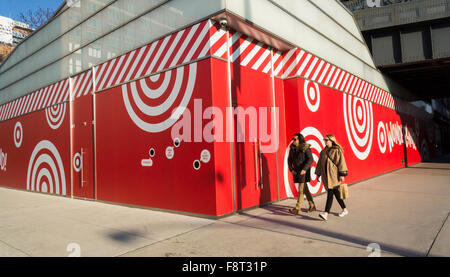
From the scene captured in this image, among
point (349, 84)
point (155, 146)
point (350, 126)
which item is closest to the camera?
point (155, 146)

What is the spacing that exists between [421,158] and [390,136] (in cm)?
861

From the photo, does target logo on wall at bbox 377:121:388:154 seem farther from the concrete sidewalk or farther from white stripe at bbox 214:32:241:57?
white stripe at bbox 214:32:241:57

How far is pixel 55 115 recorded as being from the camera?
476 inches

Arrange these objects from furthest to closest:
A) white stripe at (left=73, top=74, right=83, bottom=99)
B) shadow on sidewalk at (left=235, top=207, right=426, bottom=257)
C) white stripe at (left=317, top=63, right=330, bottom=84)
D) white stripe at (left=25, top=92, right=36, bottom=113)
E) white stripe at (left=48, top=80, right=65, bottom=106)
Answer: white stripe at (left=25, top=92, right=36, bottom=113) < white stripe at (left=48, top=80, right=65, bottom=106) < white stripe at (left=73, top=74, right=83, bottom=99) < white stripe at (left=317, top=63, right=330, bottom=84) < shadow on sidewalk at (left=235, top=207, right=426, bottom=257)

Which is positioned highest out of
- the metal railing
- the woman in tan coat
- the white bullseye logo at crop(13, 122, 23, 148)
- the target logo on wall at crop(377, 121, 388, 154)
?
the metal railing

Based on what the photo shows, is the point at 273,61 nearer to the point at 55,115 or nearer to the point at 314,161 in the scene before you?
the point at 314,161

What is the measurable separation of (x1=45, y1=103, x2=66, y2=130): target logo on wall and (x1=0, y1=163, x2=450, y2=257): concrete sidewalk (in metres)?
4.38

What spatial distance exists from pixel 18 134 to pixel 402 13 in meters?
20.0

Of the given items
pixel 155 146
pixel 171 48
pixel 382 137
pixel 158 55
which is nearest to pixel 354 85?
pixel 382 137

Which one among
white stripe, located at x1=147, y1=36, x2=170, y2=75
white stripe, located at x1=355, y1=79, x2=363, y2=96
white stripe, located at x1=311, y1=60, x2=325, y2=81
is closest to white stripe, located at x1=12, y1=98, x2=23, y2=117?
white stripe, located at x1=147, y1=36, x2=170, y2=75

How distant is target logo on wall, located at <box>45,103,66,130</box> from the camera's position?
11.7 meters

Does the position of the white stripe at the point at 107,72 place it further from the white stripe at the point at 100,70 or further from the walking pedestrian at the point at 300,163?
the walking pedestrian at the point at 300,163
